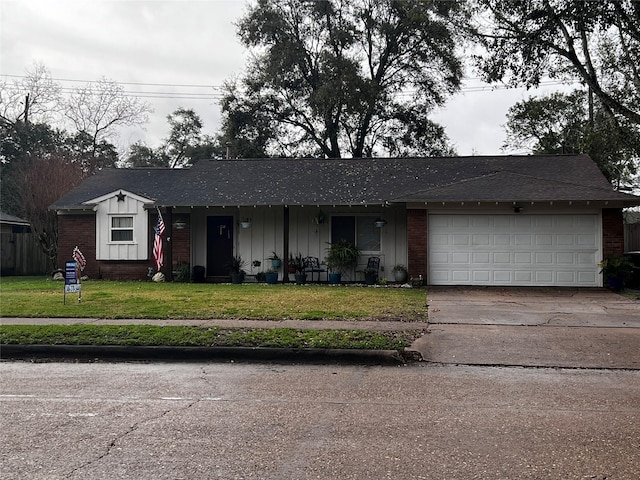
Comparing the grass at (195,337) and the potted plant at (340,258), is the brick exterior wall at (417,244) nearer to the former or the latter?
the potted plant at (340,258)

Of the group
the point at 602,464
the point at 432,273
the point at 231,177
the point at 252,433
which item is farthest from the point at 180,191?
the point at 602,464

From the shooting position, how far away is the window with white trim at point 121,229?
824 inches

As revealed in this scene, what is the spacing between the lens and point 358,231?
808 inches

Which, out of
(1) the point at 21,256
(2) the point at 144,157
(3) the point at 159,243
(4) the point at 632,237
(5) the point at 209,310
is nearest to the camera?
(5) the point at 209,310

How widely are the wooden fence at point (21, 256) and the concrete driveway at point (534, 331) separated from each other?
57.1 ft

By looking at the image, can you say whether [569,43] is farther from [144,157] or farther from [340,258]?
[144,157]

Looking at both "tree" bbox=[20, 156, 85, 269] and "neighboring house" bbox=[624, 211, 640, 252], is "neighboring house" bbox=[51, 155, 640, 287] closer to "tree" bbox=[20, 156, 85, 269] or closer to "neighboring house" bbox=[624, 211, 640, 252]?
"tree" bbox=[20, 156, 85, 269]

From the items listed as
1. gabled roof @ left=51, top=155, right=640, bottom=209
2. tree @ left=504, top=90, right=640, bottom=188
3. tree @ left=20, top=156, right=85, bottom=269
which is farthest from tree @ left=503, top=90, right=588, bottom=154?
tree @ left=20, top=156, right=85, bottom=269

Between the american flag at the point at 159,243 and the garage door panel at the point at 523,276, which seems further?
the american flag at the point at 159,243

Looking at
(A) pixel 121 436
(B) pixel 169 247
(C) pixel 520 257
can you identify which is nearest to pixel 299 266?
(B) pixel 169 247

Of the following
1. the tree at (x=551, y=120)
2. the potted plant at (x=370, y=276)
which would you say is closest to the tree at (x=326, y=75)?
the tree at (x=551, y=120)

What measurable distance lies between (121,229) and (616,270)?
1599cm

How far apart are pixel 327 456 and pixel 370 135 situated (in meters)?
33.7

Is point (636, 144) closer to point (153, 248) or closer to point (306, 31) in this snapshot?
point (153, 248)
